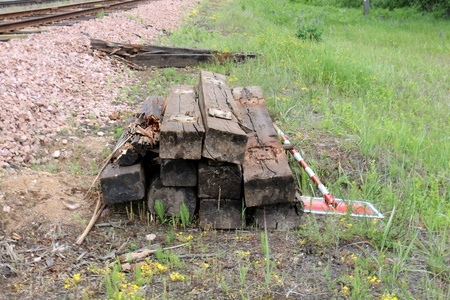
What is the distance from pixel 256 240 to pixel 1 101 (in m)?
3.60

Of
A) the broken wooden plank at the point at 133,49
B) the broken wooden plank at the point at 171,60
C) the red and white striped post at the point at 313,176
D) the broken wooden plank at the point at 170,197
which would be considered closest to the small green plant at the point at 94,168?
the broken wooden plank at the point at 170,197

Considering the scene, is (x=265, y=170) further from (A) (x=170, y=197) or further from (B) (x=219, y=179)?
(A) (x=170, y=197)

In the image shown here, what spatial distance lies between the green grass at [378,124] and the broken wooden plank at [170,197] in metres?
1.06

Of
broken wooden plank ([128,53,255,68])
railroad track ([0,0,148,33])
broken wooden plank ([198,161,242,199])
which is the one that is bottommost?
broken wooden plank ([198,161,242,199])

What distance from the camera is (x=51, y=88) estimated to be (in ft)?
19.9

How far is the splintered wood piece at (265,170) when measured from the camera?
345 cm

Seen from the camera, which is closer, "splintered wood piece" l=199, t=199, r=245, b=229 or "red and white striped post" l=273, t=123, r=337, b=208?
"splintered wood piece" l=199, t=199, r=245, b=229

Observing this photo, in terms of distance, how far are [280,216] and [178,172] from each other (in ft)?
3.15

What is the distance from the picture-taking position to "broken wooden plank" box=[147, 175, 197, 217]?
3.68m

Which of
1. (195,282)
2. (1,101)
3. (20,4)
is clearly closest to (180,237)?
(195,282)

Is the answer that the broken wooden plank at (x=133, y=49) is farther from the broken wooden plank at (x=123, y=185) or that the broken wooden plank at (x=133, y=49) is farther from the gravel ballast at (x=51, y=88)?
the broken wooden plank at (x=123, y=185)

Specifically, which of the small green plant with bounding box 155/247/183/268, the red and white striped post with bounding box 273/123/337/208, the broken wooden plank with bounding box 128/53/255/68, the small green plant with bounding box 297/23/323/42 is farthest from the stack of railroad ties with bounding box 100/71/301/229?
the small green plant with bounding box 297/23/323/42

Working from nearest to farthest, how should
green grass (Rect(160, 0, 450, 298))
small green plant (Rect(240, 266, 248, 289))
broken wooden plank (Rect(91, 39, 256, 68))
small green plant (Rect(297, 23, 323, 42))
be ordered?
small green plant (Rect(240, 266, 248, 289)), green grass (Rect(160, 0, 450, 298)), broken wooden plank (Rect(91, 39, 256, 68)), small green plant (Rect(297, 23, 323, 42))

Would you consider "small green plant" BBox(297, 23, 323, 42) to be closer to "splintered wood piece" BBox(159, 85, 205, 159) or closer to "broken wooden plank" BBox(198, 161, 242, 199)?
"splintered wood piece" BBox(159, 85, 205, 159)
